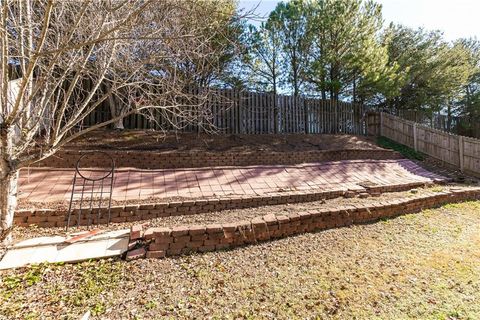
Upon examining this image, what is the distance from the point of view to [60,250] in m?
2.64

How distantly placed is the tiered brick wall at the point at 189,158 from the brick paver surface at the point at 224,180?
1.13 ft

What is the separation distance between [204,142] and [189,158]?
1366 millimetres

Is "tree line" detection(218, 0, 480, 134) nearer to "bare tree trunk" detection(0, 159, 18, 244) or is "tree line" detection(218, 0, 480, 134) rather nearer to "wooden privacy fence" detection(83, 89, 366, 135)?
"wooden privacy fence" detection(83, 89, 366, 135)

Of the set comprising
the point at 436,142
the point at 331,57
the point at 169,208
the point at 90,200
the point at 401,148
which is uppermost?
the point at 331,57

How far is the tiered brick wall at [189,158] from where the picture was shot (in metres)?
5.40

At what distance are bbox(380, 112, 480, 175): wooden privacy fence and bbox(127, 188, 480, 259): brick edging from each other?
18.1ft

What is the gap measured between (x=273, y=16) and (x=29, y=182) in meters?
9.93

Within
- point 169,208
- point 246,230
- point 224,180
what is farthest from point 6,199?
point 224,180

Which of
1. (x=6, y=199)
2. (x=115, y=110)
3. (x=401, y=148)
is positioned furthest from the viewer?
(x=401, y=148)

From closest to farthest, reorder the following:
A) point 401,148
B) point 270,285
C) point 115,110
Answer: point 270,285 → point 115,110 → point 401,148

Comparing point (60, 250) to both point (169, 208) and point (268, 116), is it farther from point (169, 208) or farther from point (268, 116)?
point (268, 116)

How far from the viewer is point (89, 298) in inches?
79.9

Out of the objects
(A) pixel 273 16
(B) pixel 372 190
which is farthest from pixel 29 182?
(A) pixel 273 16

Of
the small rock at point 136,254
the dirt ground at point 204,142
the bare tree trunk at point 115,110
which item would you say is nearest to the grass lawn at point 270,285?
the small rock at point 136,254
